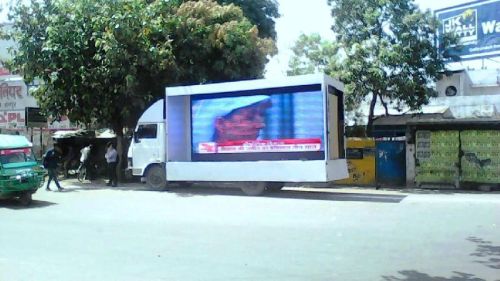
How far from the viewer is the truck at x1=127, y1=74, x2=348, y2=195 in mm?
14820

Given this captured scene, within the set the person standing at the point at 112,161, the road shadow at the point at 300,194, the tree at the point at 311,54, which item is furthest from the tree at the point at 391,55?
the person standing at the point at 112,161

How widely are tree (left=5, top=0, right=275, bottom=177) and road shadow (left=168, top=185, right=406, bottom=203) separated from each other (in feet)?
14.2

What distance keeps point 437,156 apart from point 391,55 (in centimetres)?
393

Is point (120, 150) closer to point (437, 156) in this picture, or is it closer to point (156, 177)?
point (156, 177)

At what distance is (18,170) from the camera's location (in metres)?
13.1

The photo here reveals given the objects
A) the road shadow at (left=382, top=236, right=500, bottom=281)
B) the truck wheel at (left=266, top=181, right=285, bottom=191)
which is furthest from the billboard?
the road shadow at (left=382, top=236, right=500, bottom=281)

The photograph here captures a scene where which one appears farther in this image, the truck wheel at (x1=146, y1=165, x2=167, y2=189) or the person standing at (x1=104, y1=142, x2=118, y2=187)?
the person standing at (x1=104, y1=142, x2=118, y2=187)

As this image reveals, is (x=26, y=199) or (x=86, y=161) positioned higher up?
(x=86, y=161)

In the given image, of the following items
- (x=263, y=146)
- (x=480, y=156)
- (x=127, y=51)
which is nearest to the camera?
(x=263, y=146)

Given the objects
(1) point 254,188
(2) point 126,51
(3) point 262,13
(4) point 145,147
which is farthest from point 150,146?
(3) point 262,13

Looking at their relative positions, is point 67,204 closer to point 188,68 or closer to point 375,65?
point 188,68

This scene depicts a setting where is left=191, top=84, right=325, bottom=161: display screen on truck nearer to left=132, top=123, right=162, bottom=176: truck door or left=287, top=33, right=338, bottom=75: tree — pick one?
left=132, top=123, right=162, bottom=176: truck door

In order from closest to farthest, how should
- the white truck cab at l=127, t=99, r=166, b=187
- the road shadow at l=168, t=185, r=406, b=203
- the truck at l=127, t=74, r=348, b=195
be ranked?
the truck at l=127, t=74, r=348, b=195, the road shadow at l=168, t=185, r=406, b=203, the white truck cab at l=127, t=99, r=166, b=187

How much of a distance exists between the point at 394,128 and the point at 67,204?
15864 mm
